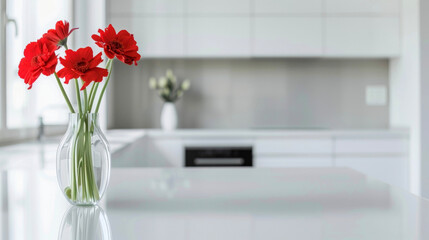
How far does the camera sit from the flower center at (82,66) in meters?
0.75

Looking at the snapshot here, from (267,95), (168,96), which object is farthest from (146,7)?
(267,95)

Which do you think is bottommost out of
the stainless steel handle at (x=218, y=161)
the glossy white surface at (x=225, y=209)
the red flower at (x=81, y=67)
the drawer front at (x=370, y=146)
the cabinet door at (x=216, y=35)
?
the stainless steel handle at (x=218, y=161)

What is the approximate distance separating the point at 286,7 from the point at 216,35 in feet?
2.04

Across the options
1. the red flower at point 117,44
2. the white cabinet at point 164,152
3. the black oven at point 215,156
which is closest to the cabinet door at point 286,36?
the black oven at point 215,156

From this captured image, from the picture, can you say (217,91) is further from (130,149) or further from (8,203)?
(8,203)

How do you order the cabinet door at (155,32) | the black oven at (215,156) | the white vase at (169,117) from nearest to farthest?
the black oven at (215,156)
the cabinet door at (155,32)
the white vase at (169,117)

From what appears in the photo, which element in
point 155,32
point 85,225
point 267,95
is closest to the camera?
point 85,225

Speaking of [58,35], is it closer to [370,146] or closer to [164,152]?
[164,152]

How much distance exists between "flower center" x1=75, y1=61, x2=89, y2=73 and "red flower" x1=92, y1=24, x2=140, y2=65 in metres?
0.04

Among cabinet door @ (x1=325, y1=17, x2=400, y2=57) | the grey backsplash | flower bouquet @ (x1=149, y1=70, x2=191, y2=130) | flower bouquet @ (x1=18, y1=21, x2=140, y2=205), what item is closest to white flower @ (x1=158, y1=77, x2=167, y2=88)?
flower bouquet @ (x1=149, y1=70, x2=191, y2=130)

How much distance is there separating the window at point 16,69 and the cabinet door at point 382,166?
2.16 meters

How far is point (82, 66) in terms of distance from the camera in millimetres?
751

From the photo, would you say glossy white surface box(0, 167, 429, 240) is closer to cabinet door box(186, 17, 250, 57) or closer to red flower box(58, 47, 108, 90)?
red flower box(58, 47, 108, 90)

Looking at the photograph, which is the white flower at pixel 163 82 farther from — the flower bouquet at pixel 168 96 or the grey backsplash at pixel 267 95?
the grey backsplash at pixel 267 95
